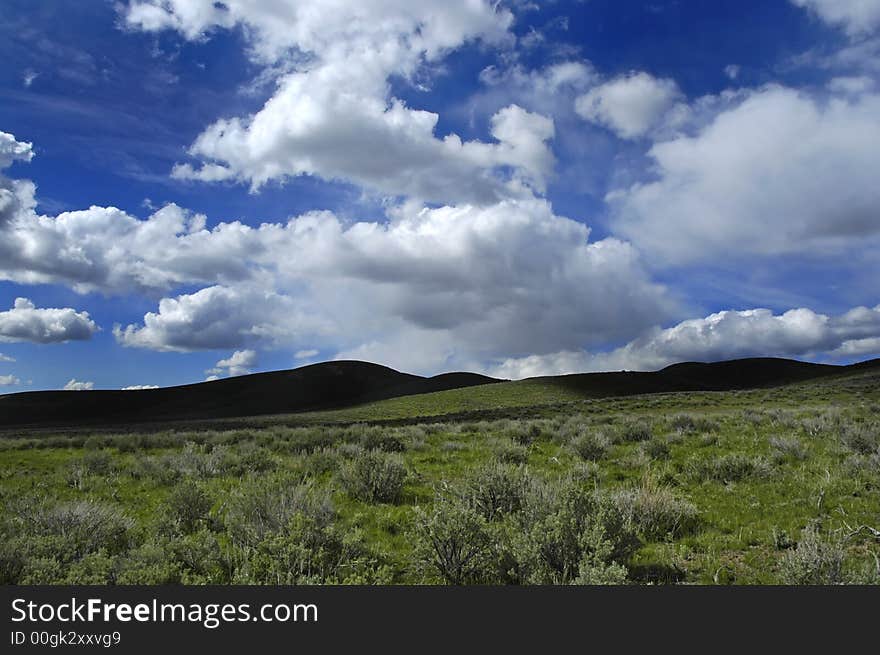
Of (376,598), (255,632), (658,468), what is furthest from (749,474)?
(255,632)

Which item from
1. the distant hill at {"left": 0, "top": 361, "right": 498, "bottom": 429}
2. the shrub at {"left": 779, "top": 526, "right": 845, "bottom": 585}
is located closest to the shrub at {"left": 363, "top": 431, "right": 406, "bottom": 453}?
the shrub at {"left": 779, "top": 526, "right": 845, "bottom": 585}

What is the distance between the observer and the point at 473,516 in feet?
20.7

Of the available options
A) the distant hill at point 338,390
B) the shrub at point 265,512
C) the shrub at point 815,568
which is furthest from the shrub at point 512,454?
the distant hill at point 338,390

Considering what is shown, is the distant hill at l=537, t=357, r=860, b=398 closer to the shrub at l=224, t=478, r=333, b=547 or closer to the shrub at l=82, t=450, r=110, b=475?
the shrub at l=82, t=450, r=110, b=475

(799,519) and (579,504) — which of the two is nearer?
(579,504)

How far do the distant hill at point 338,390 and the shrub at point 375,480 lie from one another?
70.2 metres

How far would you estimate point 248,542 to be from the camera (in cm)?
727

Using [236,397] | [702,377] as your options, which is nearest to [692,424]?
[236,397]

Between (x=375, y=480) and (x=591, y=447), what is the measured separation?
7298mm

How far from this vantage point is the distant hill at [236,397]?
4257 inches

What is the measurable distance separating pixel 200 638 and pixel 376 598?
145 cm

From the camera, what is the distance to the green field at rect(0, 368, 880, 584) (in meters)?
6.10

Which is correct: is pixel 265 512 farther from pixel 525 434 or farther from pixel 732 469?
pixel 525 434

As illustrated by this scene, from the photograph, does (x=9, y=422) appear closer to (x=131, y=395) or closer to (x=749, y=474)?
(x=131, y=395)
